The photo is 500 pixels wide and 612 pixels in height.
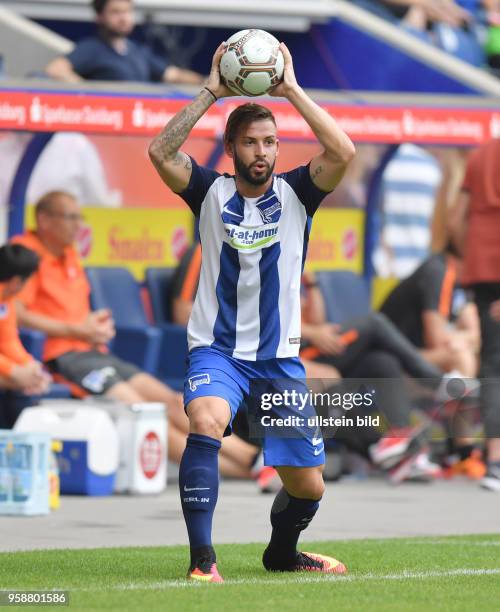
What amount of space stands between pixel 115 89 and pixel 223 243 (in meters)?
5.97

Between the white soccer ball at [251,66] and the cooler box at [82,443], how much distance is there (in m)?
4.60

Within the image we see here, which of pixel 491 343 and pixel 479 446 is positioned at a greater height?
pixel 491 343

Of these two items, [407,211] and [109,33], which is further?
[407,211]

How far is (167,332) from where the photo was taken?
13758mm

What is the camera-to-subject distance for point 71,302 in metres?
12.8

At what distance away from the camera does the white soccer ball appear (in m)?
7.42

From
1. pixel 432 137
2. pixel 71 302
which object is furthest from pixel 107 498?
pixel 432 137

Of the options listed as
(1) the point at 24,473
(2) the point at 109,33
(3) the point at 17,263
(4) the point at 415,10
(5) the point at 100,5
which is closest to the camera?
(1) the point at 24,473

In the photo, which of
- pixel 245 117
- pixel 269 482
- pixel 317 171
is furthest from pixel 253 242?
pixel 269 482

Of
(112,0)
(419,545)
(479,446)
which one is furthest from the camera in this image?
(112,0)

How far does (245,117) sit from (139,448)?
489 cm

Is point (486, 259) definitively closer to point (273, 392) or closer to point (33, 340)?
point (33, 340)

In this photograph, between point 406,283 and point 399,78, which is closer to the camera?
point 406,283

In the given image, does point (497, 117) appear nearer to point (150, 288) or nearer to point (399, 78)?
point (150, 288)
